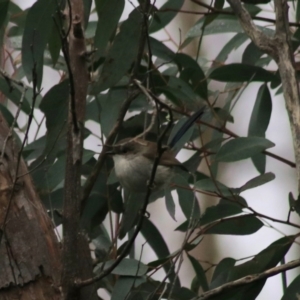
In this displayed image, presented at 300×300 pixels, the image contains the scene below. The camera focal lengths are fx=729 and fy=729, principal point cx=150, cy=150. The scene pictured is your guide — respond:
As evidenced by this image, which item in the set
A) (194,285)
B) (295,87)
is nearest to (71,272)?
(295,87)

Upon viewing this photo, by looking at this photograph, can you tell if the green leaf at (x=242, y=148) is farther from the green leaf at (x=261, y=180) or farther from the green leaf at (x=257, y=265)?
the green leaf at (x=257, y=265)

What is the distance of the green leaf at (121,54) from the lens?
227 centimetres

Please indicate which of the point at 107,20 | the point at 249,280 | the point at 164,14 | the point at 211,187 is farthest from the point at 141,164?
the point at 249,280

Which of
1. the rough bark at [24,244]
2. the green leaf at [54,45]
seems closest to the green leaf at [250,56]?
the green leaf at [54,45]

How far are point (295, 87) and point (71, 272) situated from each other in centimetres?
74

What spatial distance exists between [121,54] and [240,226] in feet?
2.20

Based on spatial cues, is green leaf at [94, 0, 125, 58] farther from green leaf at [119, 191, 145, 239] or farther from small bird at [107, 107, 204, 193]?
green leaf at [119, 191, 145, 239]

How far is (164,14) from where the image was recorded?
9.05 ft

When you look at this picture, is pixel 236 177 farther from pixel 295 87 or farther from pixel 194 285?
pixel 295 87

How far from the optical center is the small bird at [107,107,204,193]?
7.83ft

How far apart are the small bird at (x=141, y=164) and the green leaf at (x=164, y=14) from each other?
1.31 ft

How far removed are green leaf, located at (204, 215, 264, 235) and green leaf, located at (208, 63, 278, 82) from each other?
1.58 ft

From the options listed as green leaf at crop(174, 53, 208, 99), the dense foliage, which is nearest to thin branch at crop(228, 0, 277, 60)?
the dense foliage

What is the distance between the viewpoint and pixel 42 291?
2027 millimetres
